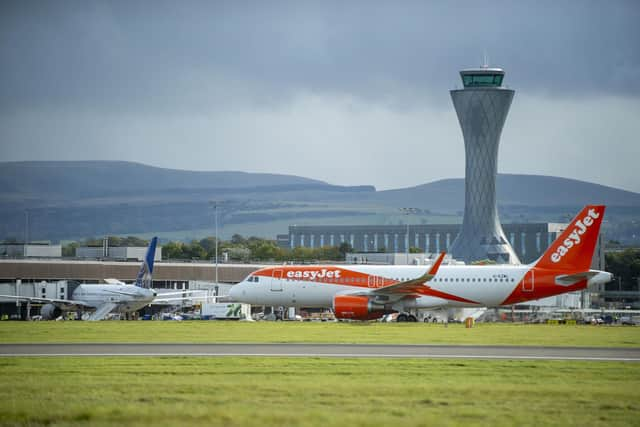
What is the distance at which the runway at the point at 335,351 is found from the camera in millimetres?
33594

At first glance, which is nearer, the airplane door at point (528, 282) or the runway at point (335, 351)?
the runway at point (335, 351)

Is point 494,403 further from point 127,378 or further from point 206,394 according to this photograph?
point 127,378

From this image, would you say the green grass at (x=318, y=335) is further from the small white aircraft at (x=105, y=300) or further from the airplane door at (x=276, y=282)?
the small white aircraft at (x=105, y=300)

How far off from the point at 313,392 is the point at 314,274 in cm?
4289

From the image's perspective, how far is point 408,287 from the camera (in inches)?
2473

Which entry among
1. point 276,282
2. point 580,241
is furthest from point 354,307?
point 580,241

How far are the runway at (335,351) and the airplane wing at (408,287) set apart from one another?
22.9 meters

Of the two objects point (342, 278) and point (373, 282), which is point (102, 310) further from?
point (373, 282)

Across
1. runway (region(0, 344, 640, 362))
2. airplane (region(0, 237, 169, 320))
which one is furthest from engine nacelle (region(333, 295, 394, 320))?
airplane (region(0, 237, 169, 320))

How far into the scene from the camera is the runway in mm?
33594

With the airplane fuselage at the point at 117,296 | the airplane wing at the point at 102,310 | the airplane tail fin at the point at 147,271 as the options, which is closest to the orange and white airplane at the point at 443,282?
the airplane fuselage at the point at 117,296

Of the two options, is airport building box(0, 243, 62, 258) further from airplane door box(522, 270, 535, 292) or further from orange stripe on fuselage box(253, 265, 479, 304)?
airplane door box(522, 270, 535, 292)

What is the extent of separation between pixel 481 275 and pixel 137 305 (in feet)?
95.9

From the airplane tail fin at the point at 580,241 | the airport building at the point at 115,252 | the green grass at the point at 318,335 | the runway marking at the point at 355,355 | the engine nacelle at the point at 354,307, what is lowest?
the runway marking at the point at 355,355
